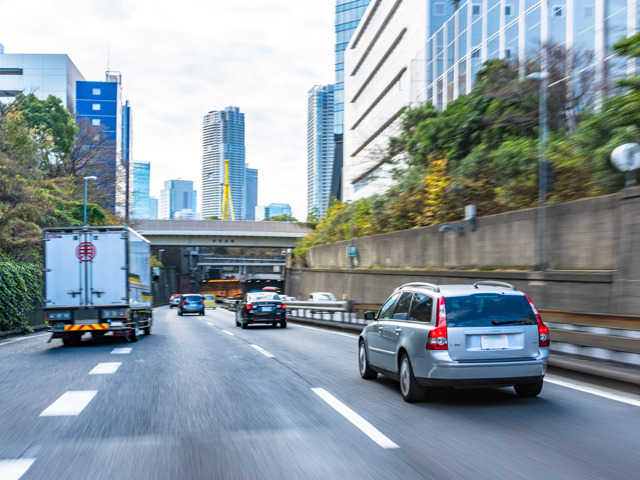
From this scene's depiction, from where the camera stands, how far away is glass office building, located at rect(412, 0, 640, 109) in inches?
870

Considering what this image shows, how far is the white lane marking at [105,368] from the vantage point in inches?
489

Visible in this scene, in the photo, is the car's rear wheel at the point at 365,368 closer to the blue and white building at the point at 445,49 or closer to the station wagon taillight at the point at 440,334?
the station wagon taillight at the point at 440,334

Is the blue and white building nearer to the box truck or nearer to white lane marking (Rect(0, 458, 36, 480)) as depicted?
the box truck

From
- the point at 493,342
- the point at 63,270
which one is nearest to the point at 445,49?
the point at 63,270

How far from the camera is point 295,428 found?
281 inches

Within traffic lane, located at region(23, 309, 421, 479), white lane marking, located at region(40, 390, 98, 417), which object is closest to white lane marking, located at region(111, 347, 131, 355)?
traffic lane, located at region(23, 309, 421, 479)

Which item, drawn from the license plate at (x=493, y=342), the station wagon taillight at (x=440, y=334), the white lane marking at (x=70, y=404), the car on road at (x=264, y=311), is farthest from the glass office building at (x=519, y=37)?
the white lane marking at (x=70, y=404)

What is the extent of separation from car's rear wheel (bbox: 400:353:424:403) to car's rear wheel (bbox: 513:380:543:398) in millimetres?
1240

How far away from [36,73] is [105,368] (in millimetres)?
91863

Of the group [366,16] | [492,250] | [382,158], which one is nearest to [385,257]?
[382,158]

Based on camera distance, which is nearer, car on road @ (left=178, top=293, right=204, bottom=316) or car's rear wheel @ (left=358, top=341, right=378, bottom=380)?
car's rear wheel @ (left=358, top=341, right=378, bottom=380)

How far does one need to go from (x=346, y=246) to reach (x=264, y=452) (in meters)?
36.5

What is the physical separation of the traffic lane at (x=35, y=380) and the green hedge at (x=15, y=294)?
3850 mm

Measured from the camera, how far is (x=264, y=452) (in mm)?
6066
